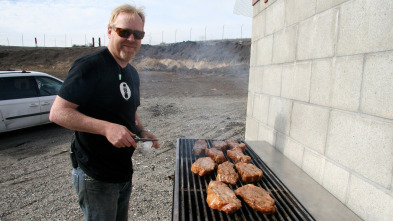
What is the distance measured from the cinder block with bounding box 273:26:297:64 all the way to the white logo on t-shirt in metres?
2.07

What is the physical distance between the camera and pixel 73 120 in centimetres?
166

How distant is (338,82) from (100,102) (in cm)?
207

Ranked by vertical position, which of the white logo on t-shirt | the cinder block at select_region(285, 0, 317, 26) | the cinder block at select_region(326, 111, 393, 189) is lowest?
the cinder block at select_region(326, 111, 393, 189)

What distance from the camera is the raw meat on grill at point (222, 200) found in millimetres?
1821

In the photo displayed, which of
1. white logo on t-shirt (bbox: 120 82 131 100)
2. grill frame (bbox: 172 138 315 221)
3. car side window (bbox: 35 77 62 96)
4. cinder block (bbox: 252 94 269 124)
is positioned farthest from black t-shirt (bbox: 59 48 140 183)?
car side window (bbox: 35 77 62 96)

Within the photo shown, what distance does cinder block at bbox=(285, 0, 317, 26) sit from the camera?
260cm

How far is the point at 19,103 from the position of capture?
6109mm

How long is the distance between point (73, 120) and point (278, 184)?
1.87 m

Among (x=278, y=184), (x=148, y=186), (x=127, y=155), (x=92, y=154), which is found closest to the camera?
(x=92, y=154)

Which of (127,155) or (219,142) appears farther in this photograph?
(219,142)

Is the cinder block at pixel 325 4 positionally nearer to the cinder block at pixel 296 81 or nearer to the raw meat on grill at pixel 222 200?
the cinder block at pixel 296 81

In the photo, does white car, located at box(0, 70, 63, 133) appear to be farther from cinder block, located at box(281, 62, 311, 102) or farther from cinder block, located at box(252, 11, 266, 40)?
cinder block, located at box(281, 62, 311, 102)

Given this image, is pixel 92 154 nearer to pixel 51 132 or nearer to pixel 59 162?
pixel 59 162

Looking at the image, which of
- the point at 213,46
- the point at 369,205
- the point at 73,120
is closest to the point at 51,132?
the point at 73,120
